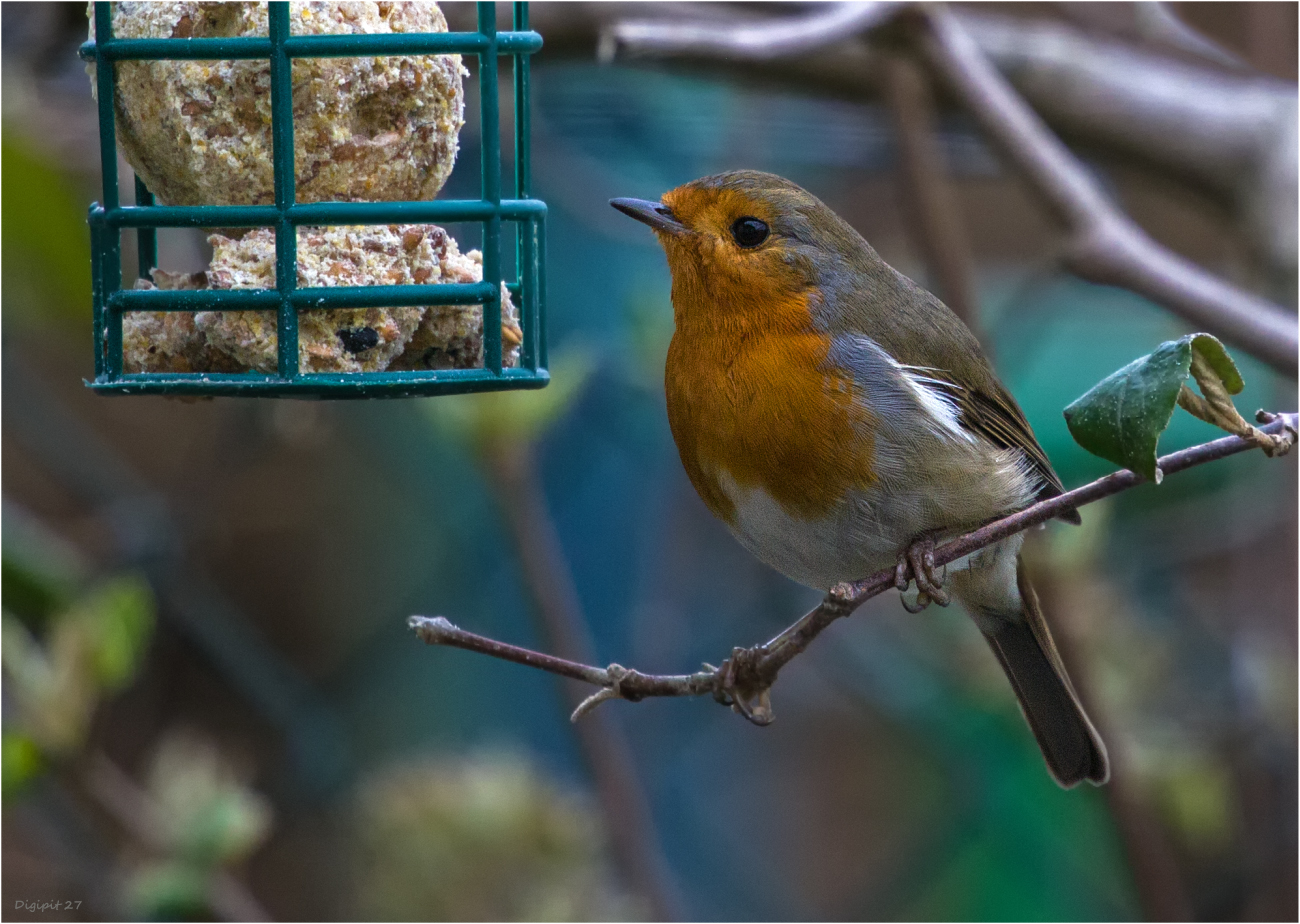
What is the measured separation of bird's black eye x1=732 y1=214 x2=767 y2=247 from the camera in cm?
277

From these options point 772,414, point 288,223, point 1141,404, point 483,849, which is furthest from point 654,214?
point 483,849

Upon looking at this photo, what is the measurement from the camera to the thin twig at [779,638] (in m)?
1.70

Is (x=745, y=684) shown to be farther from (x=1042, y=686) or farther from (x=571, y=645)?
(x=571, y=645)

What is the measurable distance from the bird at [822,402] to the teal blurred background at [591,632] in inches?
30.4

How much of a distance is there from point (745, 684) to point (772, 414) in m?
0.50

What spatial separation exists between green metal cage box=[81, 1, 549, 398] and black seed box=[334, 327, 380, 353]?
71mm

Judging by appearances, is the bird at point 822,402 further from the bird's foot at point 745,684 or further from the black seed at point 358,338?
the black seed at point 358,338

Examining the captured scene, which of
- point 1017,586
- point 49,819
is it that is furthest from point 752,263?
point 49,819

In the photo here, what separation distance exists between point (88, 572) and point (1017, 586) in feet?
7.95

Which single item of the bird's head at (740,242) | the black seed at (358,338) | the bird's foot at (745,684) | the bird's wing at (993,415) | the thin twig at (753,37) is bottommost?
the bird's foot at (745,684)

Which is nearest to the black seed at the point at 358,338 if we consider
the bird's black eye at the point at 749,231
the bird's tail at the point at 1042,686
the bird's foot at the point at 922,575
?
the bird's black eye at the point at 749,231

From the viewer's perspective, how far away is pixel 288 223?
86.1 inches

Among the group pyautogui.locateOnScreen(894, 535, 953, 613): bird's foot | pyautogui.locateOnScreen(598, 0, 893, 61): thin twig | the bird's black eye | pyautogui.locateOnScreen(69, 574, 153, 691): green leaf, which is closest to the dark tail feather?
pyautogui.locateOnScreen(894, 535, 953, 613): bird's foot

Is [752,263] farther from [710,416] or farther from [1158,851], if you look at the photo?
[1158,851]
